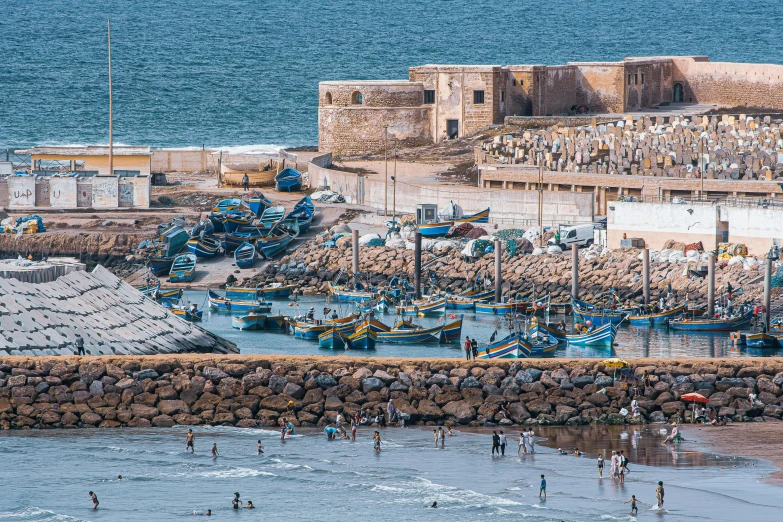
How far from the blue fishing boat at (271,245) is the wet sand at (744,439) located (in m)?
33.1

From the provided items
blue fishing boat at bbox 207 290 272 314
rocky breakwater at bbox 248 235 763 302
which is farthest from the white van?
blue fishing boat at bbox 207 290 272 314

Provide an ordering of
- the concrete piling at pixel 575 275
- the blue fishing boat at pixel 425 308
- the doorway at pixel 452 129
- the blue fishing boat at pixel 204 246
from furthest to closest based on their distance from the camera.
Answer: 1. the doorway at pixel 452 129
2. the blue fishing boat at pixel 204 246
3. the blue fishing boat at pixel 425 308
4. the concrete piling at pixel 575 275

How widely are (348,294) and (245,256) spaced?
7.83m

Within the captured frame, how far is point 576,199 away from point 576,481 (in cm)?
3551

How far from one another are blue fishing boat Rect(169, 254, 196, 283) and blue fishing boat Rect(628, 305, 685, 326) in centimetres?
2003

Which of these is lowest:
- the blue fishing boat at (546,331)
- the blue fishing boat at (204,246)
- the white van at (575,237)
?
the blue fishing boat at (546,331)

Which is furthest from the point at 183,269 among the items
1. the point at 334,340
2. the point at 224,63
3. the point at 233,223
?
the point at 224,63

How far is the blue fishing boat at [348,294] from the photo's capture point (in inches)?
2589

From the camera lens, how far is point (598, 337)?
5569 cm

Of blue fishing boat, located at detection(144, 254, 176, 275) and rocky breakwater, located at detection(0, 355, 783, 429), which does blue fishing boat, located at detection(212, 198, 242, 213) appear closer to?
blue fishing boat, located at detection(144, 254, 176, 275)

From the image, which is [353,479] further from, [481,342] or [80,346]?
[481,342]

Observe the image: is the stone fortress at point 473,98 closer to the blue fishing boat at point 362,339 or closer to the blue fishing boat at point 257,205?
the blue fishing boat at point 257,205

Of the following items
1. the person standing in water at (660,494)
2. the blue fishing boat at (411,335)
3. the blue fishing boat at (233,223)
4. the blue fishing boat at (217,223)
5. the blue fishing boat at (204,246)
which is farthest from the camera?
the blue fishing boat at (217,223)

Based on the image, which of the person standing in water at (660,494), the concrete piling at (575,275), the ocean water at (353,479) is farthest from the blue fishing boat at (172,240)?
the person standing in water at (660,494)
